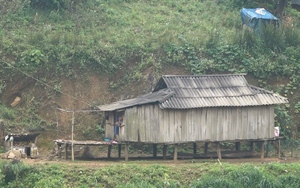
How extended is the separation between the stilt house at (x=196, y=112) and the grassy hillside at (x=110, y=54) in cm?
354

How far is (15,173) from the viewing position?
19250mm

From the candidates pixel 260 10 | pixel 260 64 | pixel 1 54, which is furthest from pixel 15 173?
pixel 260 10

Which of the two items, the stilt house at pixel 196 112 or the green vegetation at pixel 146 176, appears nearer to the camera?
the green vegetation at pixel 146 176

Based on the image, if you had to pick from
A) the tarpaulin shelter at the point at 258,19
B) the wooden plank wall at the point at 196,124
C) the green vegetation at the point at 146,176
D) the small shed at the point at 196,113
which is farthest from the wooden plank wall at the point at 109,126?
the tarpaulin shelter at the point at 258,19

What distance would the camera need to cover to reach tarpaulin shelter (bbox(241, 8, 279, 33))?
3091 centimetres

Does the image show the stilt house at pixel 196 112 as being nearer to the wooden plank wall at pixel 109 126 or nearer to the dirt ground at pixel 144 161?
the wooden plank wall at pixel 109 126

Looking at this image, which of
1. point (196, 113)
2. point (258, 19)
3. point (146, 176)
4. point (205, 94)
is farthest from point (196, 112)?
point (258, 19)

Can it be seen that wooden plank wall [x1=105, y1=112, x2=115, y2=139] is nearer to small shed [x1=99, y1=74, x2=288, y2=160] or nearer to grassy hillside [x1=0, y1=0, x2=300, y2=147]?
small shed [x1=99, y1=74, x2=288, y2=160]

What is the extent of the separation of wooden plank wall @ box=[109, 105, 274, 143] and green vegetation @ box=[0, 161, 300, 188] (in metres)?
1.58

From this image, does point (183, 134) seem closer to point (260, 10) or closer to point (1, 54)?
point (1, 54)

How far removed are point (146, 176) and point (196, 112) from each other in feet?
12.7

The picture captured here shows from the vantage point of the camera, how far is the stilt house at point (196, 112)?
72.7 feet

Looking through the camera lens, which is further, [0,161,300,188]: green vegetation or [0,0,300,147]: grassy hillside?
[0,0,300,147]: grassy hillside

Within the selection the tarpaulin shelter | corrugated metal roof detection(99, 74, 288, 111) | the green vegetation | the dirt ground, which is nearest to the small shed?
corrugated metal roof detection(99, 74, 288, 111)
